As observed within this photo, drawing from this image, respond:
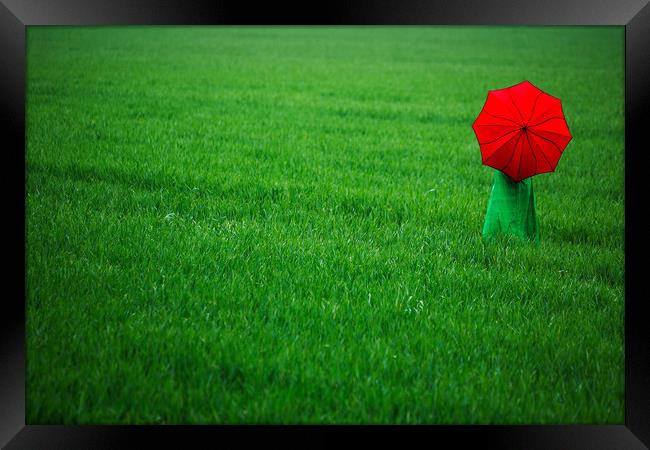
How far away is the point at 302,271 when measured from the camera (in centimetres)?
504

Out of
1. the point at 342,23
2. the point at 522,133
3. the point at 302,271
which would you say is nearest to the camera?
the point at 342,23

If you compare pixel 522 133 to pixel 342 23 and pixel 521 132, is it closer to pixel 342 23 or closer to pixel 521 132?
pixel 521 132

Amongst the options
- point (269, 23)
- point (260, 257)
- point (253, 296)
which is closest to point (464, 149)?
point (260, 257)

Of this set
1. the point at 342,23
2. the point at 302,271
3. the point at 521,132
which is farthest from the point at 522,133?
the point at 342,23

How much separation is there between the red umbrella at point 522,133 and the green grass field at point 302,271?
30.3 inches

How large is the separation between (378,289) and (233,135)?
5.38 metres

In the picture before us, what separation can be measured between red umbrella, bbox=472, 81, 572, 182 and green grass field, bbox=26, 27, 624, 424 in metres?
0.77

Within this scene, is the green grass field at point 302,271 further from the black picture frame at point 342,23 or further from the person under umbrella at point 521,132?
the person under umbrella at point 521,132

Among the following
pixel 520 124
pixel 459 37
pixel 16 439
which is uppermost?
pixel 459 37

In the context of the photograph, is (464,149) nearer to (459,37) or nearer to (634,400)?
(634,400)

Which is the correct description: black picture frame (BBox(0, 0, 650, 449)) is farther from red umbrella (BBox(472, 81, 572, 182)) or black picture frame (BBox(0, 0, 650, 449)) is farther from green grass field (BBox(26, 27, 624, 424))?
red umbrella (BBox(472, 81, 572, 182))

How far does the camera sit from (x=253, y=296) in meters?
4.57

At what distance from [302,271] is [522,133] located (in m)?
2.20

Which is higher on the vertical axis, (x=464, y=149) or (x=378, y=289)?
(x=464, y=149)
